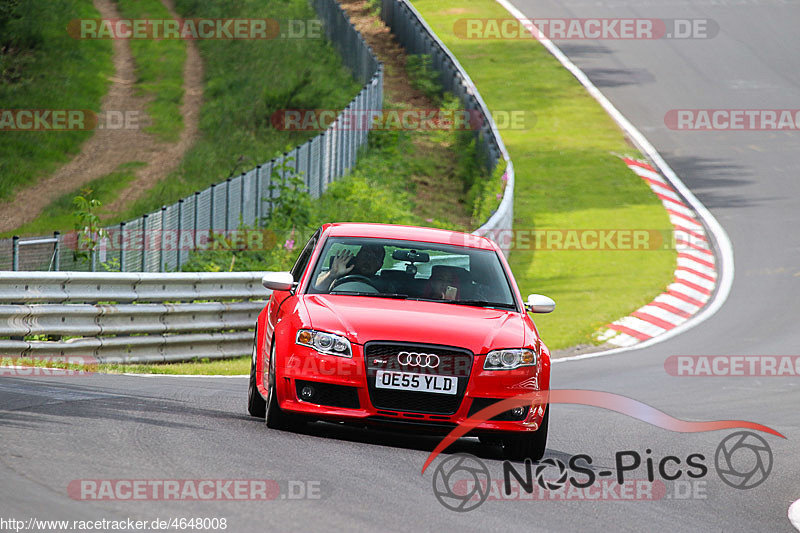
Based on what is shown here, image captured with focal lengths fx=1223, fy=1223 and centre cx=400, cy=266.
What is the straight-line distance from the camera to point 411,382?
812 centimetres

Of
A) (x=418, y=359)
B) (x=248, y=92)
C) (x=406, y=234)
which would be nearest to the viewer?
(x=418, y=359)

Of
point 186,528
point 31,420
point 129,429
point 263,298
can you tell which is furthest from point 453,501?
point 263,298

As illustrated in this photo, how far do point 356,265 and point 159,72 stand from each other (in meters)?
31.4

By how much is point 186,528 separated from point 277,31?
4161cm

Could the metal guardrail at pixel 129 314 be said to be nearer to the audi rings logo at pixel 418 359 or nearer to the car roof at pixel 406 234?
the car roof at pixel 406 234

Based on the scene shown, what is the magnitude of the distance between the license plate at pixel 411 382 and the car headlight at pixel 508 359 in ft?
1.09

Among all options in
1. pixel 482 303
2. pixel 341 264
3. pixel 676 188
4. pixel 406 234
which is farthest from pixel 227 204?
pixel 676 188

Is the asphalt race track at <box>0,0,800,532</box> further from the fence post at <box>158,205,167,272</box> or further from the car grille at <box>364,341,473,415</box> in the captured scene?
the fence post at <box>158,205,167,272</box>

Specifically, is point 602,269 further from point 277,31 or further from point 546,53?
point 277,31

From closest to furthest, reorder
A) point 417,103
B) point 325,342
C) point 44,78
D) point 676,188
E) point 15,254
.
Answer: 1. point 325,342
2. point 15,254
3. point 676,188
4. point 44,78
5. point 417,103

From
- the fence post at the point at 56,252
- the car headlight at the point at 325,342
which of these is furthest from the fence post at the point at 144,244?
the car headlight at the point at 325,342

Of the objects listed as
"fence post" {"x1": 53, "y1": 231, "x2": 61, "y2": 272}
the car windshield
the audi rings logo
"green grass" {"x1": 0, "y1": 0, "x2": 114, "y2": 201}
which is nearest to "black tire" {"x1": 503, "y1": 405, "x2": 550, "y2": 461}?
the audi rings logo

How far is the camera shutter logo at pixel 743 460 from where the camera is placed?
8922 mm

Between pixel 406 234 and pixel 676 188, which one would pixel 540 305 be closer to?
pixel 406 234
